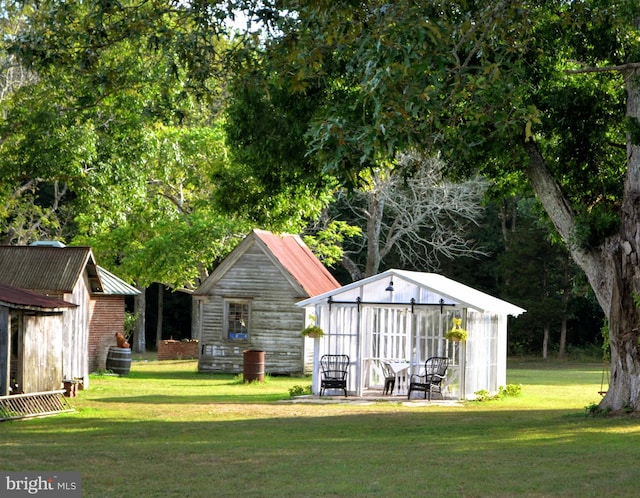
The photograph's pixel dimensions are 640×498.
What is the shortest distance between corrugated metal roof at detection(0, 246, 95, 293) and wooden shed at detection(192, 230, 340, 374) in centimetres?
757

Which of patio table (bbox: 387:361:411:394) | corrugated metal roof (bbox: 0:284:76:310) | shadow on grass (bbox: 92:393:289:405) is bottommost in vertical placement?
shadow on grass (bbox: 92:393:289:405)

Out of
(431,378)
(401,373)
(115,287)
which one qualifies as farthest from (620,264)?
(115,287)

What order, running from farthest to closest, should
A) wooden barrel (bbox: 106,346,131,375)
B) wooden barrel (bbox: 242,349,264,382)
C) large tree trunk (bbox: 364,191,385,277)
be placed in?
1. large tree trunk (bbox: 364,191,385,277)
2. wooden barrel (bbox: 106,346,131,375)
3. wooden barrel (bbox: 242,349,264,382)

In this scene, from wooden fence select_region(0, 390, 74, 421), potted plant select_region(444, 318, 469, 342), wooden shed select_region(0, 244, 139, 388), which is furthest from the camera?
wooden shed select_region(0, 244, 139, 388)

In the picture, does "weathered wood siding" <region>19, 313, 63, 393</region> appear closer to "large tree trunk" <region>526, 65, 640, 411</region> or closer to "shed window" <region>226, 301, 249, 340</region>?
"large tree trunk" <region>526, 65, 640, 411</region>

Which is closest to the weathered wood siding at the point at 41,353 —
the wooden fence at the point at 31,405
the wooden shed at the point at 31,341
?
the wooden shed at the point at 31,341

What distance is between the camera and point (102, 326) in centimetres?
3606

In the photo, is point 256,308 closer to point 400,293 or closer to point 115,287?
point 115,287

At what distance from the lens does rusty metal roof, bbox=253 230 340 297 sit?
3653cm

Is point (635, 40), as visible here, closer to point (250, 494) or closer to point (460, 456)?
point (460, 456)

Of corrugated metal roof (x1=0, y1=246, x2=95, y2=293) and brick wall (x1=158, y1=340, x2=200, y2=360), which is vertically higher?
corrugated metal roof (x1=0, y1=246, x2=95, y2=293)

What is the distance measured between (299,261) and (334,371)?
42.1ft

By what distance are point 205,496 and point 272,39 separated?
8.50 meters

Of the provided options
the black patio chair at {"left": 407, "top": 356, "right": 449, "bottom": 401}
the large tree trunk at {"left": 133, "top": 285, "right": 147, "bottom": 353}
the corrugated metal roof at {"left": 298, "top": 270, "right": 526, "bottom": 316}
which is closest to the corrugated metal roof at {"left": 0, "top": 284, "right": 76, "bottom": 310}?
the corrugated metal roof at {"left": 298, "top": 270, "right": 526, "bottom": 316}
